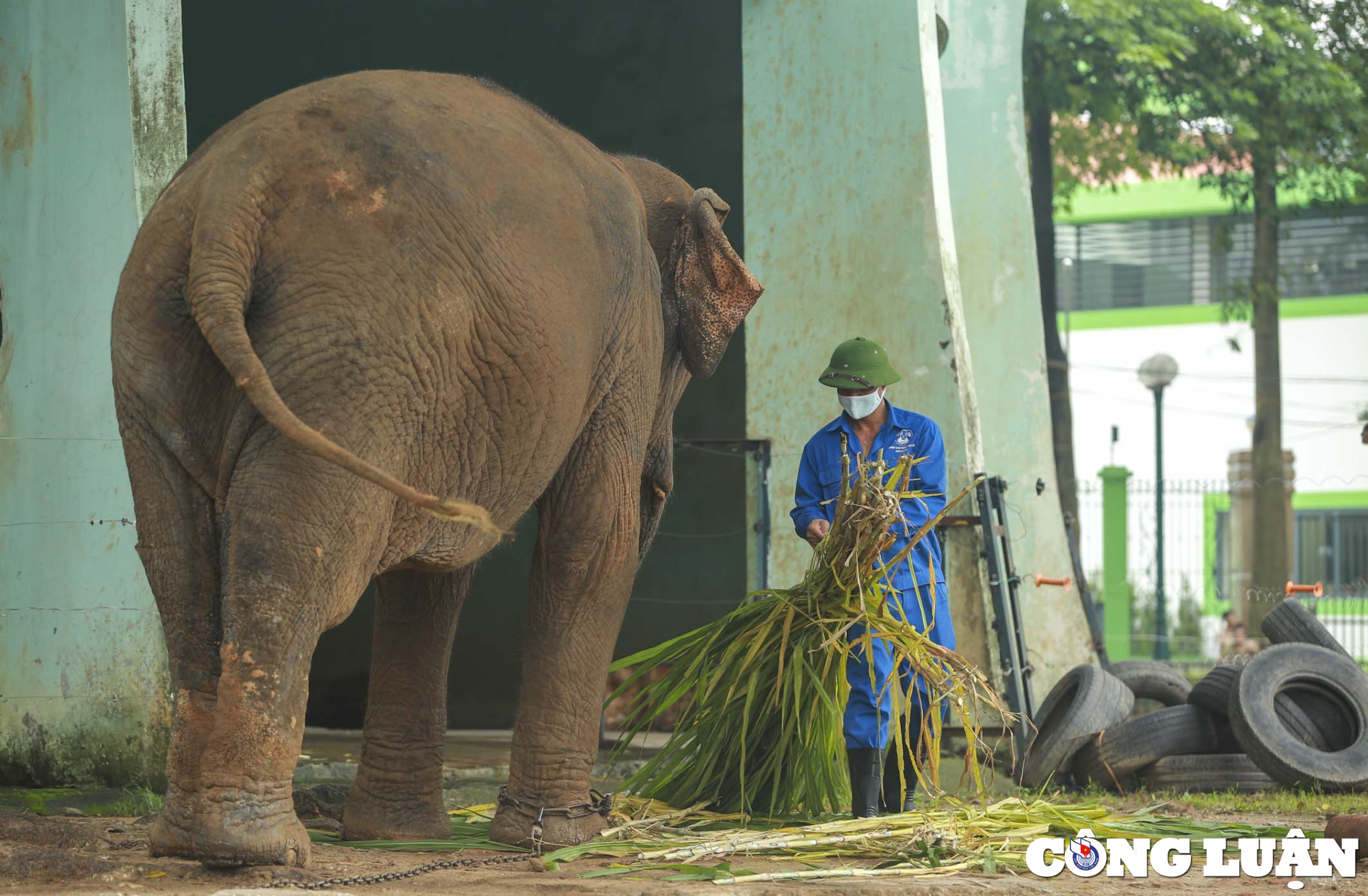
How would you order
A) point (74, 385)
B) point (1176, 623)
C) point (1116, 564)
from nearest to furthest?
1. point (74, 385)
2. point (1116, 564)
3. point (1176, 623)

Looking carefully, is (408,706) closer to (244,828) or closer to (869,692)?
(244,828)

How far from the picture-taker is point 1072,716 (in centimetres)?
727

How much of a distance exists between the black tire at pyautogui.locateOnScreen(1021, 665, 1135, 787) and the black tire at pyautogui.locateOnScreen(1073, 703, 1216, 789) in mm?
67

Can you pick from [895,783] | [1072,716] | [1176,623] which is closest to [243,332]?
[895,783]

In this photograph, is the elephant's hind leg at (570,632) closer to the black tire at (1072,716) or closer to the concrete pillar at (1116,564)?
the black tire at (1072,716)

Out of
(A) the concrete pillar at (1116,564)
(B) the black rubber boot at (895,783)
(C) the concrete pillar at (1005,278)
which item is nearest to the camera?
(B) the black rubber boot at (895,783)

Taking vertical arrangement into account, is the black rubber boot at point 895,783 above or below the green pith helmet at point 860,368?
below

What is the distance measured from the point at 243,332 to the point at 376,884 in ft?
4.67

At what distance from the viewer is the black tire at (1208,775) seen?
7.19 meters

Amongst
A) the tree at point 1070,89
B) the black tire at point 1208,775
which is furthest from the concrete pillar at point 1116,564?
the black tire at point 1208,775

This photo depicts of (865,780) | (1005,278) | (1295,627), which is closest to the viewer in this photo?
(865,780)

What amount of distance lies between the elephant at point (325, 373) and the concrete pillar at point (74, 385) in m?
2.43

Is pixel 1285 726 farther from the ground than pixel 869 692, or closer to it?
closer to it

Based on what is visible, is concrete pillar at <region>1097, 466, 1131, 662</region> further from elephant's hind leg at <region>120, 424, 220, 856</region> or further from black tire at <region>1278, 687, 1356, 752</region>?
elephant's hind leg at <region>120, 424, 220, 856</region>
